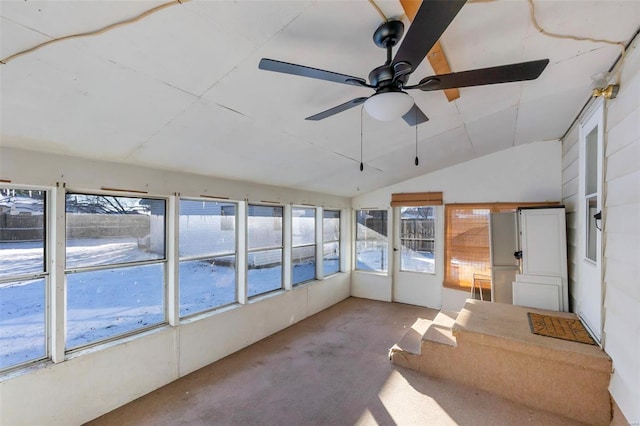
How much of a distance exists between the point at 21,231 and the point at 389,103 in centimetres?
286

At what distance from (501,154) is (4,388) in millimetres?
6237

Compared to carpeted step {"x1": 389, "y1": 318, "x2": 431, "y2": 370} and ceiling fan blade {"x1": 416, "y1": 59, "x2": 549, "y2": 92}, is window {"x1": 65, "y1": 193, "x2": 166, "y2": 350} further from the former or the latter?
ceiling fan blade {"x1": 416, "y1": 59, "x2": 549, "y2": 92}

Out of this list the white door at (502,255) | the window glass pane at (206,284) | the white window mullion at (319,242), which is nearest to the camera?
the window glass pane at (206,284)

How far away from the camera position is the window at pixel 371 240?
5988 mm

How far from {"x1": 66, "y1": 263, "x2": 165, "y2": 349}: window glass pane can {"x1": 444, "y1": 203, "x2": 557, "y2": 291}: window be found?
4.46m

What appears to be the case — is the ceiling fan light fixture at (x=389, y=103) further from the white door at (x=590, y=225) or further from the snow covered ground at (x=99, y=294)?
the snow covered ground at (x=99, y=294)

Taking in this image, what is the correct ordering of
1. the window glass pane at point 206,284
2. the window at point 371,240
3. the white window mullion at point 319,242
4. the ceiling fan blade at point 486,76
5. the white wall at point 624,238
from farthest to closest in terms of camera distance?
1. the window at point 371,240
2. the white window mullion at point 319,242
3. the window glass pane at point 206,284
4. the white wall at point 624,238
5. the ceiling fan blade at point 486,76

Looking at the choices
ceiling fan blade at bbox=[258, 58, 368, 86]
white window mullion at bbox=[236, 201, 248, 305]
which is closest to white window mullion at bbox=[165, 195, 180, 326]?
white window mullion at bbox=[236, 201, 248, 305]

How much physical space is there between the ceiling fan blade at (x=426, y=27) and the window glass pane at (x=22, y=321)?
3.11 m

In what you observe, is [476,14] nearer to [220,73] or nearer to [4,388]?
[220,73]

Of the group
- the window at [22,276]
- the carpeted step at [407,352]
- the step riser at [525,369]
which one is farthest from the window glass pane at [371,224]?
the window at [22,276]

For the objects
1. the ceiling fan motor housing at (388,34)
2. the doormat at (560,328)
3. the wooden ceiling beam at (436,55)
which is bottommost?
the doormat at (560,328)

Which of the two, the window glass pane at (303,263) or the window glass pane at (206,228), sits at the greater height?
the window glass pane at (206,228)

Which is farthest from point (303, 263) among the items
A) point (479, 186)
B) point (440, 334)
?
point (479, 186)
